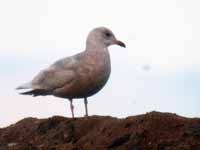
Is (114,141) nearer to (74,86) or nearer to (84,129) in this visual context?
(84,129)

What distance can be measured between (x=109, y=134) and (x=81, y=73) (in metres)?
3.88

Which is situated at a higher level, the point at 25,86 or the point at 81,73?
the point at 81,73

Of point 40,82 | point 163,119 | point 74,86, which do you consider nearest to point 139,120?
point 163,119

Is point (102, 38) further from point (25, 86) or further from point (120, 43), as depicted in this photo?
point (25, 86)

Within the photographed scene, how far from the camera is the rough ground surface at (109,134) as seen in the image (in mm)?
11523

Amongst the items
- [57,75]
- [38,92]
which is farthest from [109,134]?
[38,92]

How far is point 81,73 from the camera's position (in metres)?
15.9

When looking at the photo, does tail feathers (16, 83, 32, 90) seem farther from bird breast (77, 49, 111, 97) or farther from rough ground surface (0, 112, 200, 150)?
rough ground surface (0, 112, 200, 150)

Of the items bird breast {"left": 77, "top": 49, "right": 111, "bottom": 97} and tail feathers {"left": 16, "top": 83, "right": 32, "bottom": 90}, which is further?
tail feathers {"left": 16, "top": 83, "right": 32, "bottom": 90}

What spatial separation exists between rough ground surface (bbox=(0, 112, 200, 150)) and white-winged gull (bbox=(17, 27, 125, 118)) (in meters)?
2.02

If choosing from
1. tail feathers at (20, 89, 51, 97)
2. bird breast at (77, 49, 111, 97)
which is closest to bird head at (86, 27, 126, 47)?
bird breast at (77, 49, 111, 97)

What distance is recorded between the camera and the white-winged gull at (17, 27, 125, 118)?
15.8m

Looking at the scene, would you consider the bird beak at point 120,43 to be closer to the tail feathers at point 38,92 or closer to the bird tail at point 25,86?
the tail feathers at point 38,92

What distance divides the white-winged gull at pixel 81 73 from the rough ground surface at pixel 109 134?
79.5 inches
